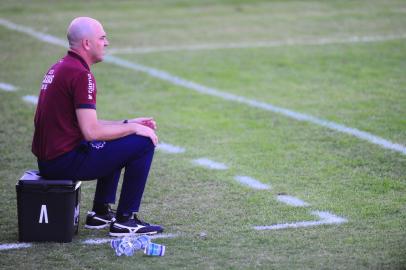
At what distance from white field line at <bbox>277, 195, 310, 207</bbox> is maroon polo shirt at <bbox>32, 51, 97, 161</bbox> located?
6.02 feet

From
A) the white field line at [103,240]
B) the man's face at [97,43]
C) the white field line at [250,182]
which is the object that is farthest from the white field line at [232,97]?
the man's face at [97,43]

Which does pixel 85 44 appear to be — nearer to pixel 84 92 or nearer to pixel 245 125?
pixel 84 92

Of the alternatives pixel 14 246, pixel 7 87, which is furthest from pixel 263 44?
pixel 14 246

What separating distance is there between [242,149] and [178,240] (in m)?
2.79

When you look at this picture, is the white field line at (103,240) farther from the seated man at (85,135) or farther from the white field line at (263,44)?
the white field line at (263,44)

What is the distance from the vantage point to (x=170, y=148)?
28.8 feet

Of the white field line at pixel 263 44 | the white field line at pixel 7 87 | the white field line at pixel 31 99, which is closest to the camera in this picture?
the white field line at pixel 31 99

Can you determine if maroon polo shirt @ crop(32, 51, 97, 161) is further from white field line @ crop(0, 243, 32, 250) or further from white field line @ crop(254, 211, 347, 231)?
white field line @ crop(254, 211, 347, 231)

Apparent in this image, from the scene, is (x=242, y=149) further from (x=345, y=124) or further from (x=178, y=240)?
(x=178, y=240)

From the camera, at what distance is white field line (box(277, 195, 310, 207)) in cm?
683

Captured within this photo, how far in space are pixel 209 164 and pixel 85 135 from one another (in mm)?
2440

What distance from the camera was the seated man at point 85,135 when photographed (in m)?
5.94

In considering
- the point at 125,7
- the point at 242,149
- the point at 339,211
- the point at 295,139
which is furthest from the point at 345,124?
the point at 125,7

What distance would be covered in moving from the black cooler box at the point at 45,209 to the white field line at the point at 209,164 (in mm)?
2282
